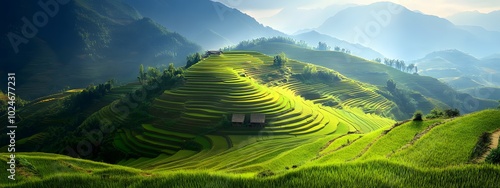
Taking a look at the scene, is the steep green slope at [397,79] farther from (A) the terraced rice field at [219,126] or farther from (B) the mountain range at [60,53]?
(B) the mountain range at [60,53]

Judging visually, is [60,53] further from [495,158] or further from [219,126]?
[495,158]

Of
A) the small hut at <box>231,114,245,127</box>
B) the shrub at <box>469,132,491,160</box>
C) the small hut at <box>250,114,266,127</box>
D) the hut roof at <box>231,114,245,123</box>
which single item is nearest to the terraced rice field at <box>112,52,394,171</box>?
the small hut at <box>250,114,266,127</box>

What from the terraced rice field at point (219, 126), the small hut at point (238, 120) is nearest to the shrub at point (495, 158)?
the terraced rice field at point (219, 126)

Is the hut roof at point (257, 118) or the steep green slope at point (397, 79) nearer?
the hut roof at point (257, 118)

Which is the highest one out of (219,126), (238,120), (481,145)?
(481,145)

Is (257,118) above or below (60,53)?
below

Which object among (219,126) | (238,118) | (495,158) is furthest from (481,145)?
(219,126)

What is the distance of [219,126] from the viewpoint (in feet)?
123

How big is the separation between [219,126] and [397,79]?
129886 mm

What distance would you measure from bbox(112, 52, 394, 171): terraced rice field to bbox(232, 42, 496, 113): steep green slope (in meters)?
73.2

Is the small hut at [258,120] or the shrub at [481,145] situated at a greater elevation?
the shrub at [481,145]

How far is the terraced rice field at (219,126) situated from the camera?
2930 cm

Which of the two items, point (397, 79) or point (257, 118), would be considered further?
point (397, 79)

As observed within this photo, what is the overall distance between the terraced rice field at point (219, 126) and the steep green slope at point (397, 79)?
240 feet
